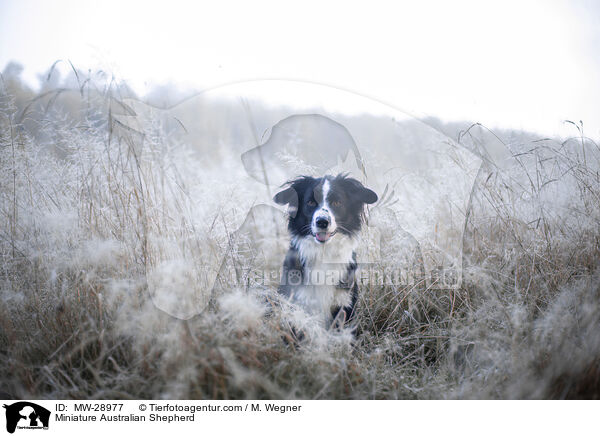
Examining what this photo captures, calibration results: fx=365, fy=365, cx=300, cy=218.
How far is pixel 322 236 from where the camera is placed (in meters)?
2.46

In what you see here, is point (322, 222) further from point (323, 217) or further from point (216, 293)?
point (216, 293)

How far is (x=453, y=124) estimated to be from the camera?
279 cm

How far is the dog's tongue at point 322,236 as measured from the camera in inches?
96.4

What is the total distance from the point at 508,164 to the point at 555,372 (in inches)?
65.4

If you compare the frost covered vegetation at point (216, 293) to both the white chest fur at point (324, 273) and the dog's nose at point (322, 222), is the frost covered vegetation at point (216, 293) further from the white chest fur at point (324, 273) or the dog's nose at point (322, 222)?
the dog's nose at point (322, 222)

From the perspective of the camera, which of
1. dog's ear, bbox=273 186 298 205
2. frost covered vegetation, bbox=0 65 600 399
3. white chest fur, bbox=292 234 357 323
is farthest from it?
dog's ear, bbox=273 186 298 205

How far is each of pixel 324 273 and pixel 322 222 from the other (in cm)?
36

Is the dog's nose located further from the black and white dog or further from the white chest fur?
the white chest fur

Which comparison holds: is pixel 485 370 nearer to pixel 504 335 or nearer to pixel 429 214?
pixel 504 335

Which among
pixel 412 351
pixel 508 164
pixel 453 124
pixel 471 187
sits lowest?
pixel 412 351
